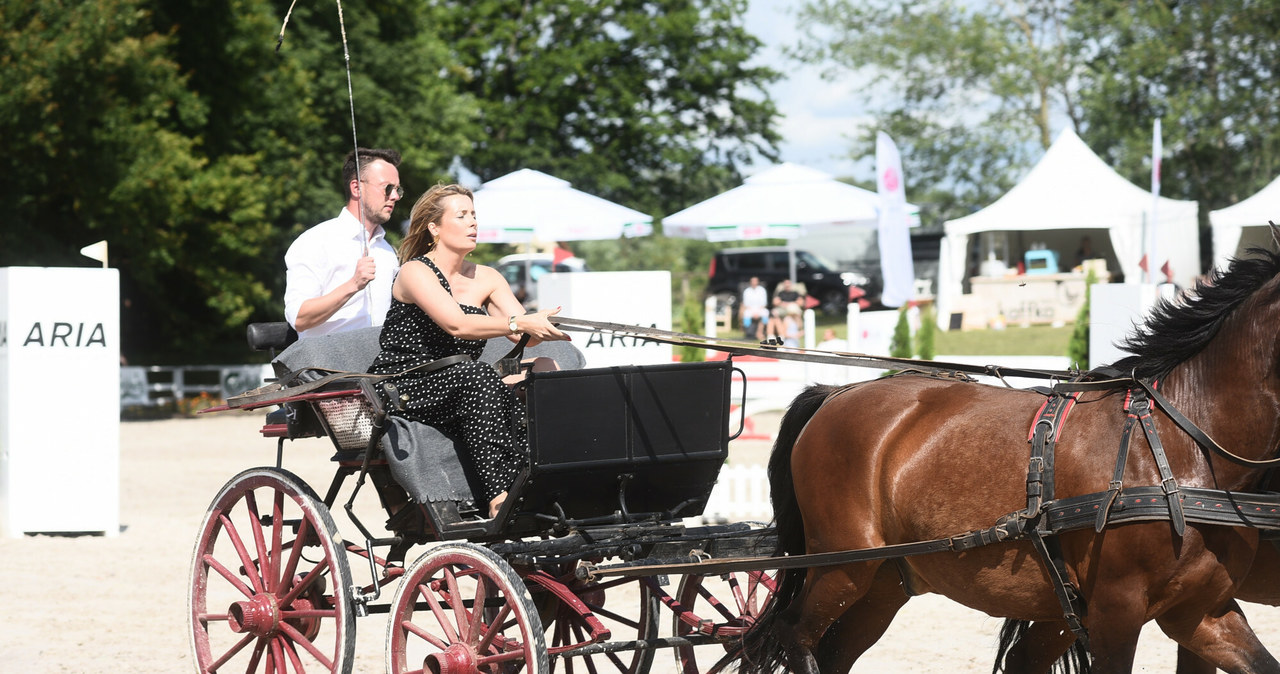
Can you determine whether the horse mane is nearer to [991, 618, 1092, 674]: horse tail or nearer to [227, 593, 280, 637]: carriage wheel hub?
[991, 618, 1092, 674]: horse tail

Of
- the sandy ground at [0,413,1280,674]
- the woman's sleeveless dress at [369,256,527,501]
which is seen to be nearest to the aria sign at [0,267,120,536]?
the sandy ground at [0,413,1280,674]

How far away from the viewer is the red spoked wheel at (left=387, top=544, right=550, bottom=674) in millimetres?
4023

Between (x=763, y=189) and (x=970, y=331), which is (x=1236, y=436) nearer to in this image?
(x=763, y=189)

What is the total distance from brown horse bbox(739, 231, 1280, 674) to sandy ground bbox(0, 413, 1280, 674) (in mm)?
1595

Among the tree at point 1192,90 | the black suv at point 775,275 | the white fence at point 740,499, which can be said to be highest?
the tree at point 1192,90

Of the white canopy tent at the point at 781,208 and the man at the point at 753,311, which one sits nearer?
the white canopy tent at the point at 781,208

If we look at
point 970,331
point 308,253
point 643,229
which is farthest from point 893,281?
point 308,253

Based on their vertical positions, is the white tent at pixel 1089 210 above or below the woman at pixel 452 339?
above

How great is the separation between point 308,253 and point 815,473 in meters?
2.63

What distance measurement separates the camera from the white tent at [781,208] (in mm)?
18641

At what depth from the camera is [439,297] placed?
4.57 m

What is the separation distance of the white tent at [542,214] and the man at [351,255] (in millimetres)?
10558

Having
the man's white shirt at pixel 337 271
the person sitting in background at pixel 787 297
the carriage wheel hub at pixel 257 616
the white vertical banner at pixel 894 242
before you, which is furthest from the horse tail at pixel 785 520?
the person sitting in background at pixel 787 297

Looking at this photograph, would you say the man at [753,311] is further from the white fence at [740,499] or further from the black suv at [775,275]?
the white fence at [740,499]
